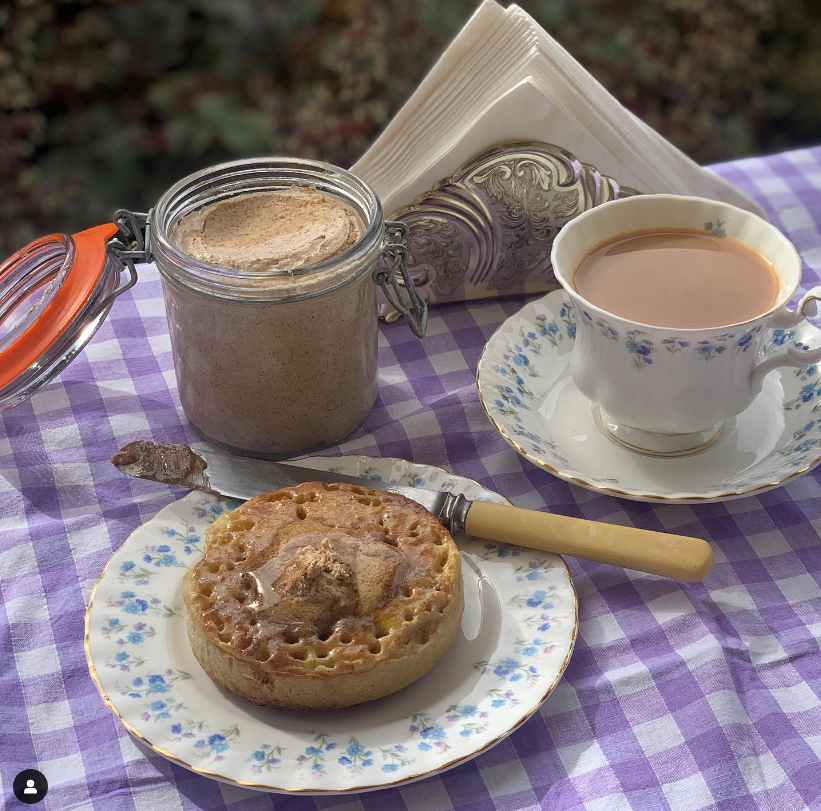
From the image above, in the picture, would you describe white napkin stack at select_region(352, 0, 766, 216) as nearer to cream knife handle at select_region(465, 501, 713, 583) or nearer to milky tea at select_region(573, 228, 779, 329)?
milky tea at select_region(573, 228, 779, 329)

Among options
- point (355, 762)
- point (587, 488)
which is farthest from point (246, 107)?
point (355, 762)

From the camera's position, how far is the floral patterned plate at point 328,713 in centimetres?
85

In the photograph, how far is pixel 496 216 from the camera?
4.58 ft

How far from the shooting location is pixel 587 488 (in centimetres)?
110

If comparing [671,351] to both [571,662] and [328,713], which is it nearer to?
[571,662]

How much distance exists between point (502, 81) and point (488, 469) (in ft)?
1.70

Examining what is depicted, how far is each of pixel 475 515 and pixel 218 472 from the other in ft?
0.93

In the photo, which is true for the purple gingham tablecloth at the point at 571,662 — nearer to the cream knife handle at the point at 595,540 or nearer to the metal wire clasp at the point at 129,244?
the cream knife handle at the point at 595,540

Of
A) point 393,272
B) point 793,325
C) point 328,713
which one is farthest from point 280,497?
point 793,325

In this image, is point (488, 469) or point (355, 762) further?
point (488, 469)

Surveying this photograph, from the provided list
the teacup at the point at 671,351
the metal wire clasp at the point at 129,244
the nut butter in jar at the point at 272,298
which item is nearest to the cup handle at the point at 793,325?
the teacup at the point at 671,351

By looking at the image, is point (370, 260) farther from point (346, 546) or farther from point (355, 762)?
point (355, 762)

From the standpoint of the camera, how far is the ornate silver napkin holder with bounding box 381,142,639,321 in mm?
1356

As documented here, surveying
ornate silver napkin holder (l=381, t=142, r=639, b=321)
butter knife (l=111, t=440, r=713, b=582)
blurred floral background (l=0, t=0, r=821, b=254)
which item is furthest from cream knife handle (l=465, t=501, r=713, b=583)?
blurred floral background (l=0, t=0, r=821, b=254)
